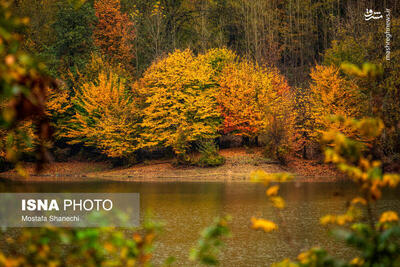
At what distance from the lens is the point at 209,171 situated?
40500 mm

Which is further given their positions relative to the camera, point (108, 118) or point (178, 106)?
point (108, 118)

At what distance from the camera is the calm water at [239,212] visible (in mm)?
14305

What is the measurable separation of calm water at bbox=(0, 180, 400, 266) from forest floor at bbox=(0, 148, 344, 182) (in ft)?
15.2

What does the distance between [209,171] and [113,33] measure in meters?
27.4

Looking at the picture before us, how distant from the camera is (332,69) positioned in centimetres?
4231

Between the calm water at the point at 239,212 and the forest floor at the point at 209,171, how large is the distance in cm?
464

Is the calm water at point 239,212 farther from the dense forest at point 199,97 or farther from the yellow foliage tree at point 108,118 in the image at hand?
the yellow foliage tree at point 108,118

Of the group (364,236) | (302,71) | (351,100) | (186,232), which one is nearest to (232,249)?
(186,232)

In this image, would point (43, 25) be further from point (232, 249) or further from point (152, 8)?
point (232, 249)

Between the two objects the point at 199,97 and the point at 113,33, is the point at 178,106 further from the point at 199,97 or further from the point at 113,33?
the point at 113,33

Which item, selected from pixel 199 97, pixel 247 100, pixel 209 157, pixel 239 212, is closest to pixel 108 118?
pixel 199 97

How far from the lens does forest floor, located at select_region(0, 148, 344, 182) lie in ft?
128

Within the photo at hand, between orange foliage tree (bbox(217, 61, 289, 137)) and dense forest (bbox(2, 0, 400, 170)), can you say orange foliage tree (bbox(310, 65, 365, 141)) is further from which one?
orange foliage tree (bbox(217, 61, 289, 137))

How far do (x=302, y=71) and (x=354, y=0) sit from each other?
11.4 meters
